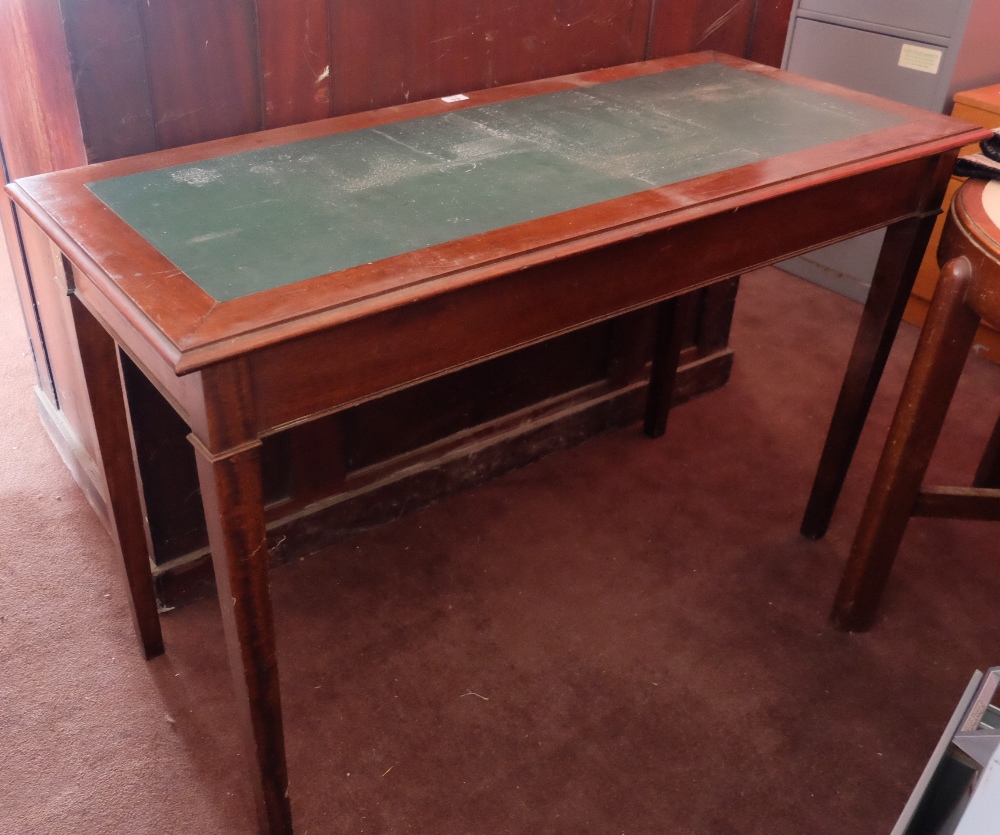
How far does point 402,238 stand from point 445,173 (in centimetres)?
26

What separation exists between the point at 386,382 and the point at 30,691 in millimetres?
1100

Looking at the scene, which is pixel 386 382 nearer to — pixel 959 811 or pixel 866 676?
pixel 959 811

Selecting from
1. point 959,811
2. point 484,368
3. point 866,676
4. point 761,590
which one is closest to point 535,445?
point 484,368

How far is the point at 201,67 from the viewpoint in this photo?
1.61 meters

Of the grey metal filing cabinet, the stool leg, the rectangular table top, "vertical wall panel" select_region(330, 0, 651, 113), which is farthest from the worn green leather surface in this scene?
the grey metal filing cabinet

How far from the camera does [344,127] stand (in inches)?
66.9

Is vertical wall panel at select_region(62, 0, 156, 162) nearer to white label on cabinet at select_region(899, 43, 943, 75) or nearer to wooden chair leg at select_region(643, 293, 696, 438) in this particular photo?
wooden chair leg at select_region(643, 293, 696, 438)

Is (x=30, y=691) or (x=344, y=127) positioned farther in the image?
(x=30, y=691)

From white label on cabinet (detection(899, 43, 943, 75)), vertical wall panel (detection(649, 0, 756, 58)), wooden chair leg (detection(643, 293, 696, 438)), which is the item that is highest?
vertical wall panel (detection(649, 0, 756, 58))

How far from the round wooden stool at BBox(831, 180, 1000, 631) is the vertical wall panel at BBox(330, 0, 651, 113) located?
0.81 metres

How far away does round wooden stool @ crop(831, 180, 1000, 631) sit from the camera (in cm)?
162

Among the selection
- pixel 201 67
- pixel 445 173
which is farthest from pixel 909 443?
pixel 201 67

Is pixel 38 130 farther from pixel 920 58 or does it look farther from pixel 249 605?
pixel 920 58

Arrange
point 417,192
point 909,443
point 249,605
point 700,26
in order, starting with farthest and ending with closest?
point 700,26, point 909,443, point 417,192, point 249,605
